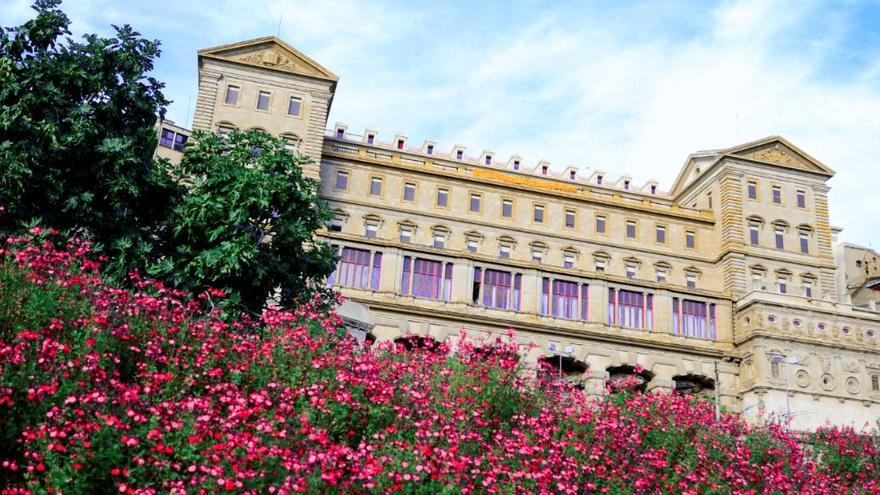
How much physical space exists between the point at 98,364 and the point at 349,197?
43.6 meters

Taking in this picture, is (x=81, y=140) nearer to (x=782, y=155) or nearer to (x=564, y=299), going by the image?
(x=564, y=299)

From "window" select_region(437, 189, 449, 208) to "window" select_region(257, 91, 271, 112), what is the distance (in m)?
13.2

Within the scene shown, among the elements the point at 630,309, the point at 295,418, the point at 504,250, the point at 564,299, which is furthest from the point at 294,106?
the point at 295,418

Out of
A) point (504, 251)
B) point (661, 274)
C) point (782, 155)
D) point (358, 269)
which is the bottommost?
point (358, 269)

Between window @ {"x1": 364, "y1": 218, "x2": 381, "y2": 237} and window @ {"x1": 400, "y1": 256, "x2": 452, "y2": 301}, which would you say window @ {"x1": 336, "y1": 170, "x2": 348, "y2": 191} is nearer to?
window @ {"x1": 364, "y1": 218, "x2": 381, "y2": 237}

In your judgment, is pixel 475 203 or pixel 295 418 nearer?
pixel 295 418

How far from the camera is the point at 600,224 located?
61.3 m

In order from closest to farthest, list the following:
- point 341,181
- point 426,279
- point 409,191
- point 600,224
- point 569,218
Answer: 1. point 426,279
2. point 341,181
3. point 409,191
4. point 569,218
5. point 600,224

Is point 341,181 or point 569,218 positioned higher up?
point 341,181

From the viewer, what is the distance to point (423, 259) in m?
54.8

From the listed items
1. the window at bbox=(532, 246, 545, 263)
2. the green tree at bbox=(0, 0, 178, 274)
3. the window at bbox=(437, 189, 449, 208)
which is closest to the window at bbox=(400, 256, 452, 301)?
the window at bbox=(437, 189, 449, 208)

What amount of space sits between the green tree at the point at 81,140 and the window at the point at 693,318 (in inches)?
1612

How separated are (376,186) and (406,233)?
3.90 m

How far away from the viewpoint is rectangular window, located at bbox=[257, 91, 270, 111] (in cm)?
5438
